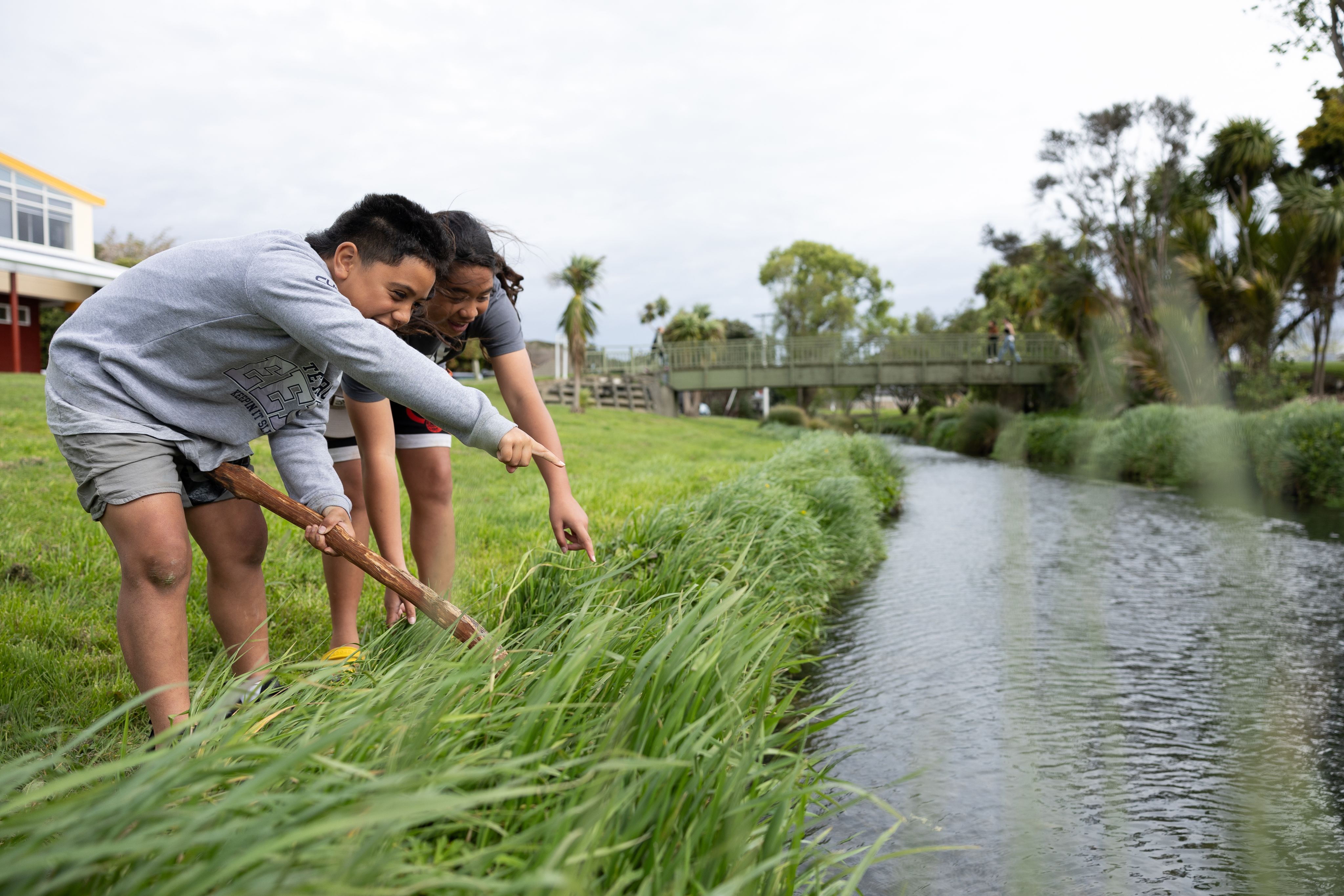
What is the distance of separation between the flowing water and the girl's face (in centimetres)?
178

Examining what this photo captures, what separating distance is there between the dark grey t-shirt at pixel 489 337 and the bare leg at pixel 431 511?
1.01 feet

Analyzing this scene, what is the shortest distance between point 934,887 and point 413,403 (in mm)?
2027

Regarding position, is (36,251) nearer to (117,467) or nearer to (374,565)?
(117,467)

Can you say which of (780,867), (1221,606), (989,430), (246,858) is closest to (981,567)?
(1221,606)

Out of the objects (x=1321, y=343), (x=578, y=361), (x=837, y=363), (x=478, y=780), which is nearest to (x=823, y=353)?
(x=837, y=363)

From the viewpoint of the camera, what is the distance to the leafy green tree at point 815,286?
181 ft

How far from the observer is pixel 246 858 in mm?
982

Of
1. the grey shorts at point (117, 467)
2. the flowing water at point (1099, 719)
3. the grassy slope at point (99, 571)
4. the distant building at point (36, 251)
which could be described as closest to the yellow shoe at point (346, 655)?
the grassy slope at point (99, 571)

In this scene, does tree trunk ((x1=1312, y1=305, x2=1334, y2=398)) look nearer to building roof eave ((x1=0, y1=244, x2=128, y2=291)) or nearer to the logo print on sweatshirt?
the logo print on sweatshirt

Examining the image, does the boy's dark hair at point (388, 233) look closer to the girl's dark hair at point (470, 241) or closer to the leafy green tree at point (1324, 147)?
the girl's dark hair at point (470, 241)

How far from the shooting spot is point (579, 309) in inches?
1048

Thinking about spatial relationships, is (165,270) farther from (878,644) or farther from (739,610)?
(878,644)

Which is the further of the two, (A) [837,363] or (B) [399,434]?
(A) [837,363]

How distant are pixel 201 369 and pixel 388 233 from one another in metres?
0.55
